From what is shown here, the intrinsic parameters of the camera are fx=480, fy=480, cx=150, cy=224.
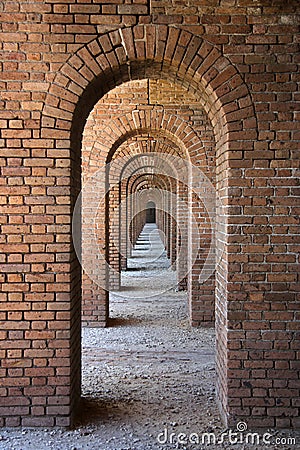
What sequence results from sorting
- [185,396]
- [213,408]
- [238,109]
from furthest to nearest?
[185,396] < [213,408] < [238,109]

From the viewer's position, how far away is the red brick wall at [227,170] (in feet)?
13.4

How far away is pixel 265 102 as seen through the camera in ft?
13.4

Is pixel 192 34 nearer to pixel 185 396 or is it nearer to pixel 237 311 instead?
pixel 237 311

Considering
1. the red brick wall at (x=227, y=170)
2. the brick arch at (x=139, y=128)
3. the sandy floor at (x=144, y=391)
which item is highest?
the brick arch at (x=139, y=128)

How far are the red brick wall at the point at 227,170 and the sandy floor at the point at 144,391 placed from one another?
9.9 inches

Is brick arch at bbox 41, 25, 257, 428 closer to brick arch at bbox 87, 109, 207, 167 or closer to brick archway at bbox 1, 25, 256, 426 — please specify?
brick archway at bbox 1, 25, 256, 426

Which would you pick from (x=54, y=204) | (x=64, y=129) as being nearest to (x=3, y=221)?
(x=54, y=204)

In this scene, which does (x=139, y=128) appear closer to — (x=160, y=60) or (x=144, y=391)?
(x=160, y=60)

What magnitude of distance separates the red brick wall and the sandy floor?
25 centimetres

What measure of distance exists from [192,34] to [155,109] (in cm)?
406

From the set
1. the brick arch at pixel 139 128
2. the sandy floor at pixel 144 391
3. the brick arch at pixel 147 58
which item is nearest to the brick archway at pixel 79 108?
the brick arch at pixel 147 58

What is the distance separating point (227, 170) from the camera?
418cm

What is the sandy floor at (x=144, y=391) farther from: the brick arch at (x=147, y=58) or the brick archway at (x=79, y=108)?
the brick arch at (x=147, y=58)

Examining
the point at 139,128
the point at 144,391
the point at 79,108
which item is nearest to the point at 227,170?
the point at 79,108
